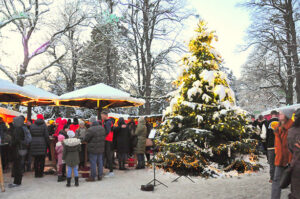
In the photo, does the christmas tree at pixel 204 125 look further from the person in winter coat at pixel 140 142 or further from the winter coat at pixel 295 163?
the winter coat at pixel 295 163

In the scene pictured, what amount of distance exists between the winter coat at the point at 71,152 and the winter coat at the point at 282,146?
5.02m

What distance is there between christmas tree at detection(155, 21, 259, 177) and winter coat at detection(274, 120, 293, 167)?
301cm

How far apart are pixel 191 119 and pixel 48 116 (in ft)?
80.2

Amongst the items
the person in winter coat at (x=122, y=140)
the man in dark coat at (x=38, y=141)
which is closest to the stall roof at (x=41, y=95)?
the person in winter coat at (x=122, y=140)

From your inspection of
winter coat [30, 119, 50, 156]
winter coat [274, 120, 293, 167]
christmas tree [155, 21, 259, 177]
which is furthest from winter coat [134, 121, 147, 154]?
winter coat [274, 120, 293, 167]

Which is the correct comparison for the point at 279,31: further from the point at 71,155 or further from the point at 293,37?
the point at 71,155

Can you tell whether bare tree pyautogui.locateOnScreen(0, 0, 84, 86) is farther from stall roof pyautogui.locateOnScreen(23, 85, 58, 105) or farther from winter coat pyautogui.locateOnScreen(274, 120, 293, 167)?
winter coat pyautogui.locateOnScreen(274, 120, 293, 167)

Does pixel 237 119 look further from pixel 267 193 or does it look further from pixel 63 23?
pixel 63 23

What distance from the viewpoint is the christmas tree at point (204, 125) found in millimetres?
7883

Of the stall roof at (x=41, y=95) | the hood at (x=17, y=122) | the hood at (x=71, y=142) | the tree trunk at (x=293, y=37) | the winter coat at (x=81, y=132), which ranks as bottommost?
the hood at (x=71, y=142)

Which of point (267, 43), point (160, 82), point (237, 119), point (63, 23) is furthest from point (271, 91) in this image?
point (237, 119)

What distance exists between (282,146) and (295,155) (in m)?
0.98

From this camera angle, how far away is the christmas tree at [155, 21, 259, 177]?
7.88 m

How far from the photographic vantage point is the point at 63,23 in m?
25.3
